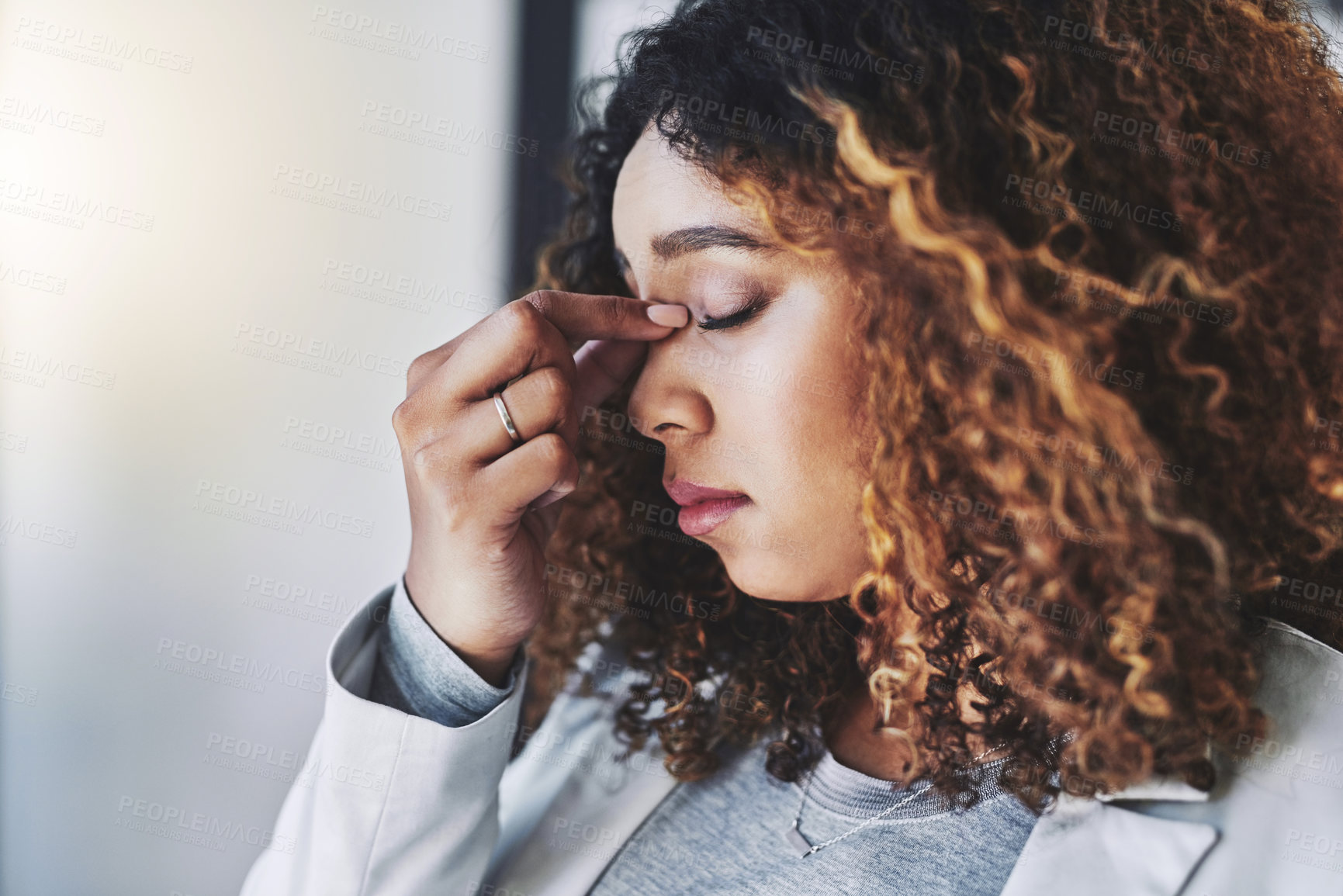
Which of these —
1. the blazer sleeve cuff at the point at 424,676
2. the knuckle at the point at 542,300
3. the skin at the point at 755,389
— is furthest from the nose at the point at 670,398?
the blazer sleeve cuff at the point at 424,676

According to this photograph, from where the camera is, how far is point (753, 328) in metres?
0.89

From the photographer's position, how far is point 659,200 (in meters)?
0.93

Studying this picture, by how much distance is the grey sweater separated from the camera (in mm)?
925

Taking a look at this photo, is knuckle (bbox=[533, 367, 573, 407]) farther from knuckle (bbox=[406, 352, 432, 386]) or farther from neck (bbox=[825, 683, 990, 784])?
neck (bbox=[825, 683, 990, 784])

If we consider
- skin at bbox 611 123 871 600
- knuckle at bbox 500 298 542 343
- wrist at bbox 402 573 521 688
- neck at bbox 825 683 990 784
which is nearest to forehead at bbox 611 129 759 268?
skin at bbox 611 123 871 600

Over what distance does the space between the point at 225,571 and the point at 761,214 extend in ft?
3.36

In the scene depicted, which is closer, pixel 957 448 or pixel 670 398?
pixel 957 448

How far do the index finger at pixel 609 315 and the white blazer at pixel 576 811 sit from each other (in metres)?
0.43

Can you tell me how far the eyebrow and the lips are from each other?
0.80 feet

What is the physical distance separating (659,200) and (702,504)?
0.33 meters

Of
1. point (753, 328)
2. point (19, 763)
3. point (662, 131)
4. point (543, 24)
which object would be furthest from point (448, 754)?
point (543, 24)

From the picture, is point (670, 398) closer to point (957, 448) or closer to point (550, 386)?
point (550, 386)

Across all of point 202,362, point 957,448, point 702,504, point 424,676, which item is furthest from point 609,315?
point 202,362

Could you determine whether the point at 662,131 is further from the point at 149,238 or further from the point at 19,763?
the point at 19,763
